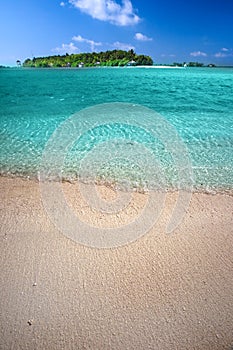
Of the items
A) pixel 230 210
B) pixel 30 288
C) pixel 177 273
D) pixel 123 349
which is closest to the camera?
pixel 123 349

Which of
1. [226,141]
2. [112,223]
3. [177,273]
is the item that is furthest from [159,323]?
[226,141]

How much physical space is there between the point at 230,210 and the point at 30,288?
10.5 feet

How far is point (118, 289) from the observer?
287 centimetres

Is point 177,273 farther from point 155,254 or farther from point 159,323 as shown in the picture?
point 159,323

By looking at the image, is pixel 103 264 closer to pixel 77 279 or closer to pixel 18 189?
pixel 77 279

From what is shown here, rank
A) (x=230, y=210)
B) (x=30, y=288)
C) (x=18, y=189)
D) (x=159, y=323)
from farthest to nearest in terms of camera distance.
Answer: (x=18, y=189)
(x=230, y=210)
(x=30, y=288)
(x=159, y=323)

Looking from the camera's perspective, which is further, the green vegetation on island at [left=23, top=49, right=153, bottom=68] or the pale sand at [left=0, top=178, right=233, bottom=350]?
the green vegetation on island at [left=23, top=49, right=153, bottom=68]

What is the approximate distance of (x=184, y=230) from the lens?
12.5 feet

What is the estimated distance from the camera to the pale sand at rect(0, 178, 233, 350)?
244cm

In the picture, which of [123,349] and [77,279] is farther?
[77,279]

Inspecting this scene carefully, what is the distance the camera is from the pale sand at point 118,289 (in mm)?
2438

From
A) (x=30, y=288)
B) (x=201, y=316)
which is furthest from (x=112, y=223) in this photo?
(x=201, y=316)

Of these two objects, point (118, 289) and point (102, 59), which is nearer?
point (118, 289)

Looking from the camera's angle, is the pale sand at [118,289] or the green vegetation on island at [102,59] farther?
the green vegetation on island at [102,59]
